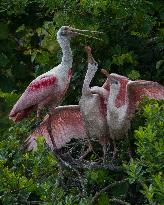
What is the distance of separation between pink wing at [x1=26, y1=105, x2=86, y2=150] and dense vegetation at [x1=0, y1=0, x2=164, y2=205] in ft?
0.45

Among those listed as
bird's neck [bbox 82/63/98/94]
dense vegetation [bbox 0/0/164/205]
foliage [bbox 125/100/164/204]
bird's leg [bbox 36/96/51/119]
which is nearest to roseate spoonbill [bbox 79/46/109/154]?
bird's neck [bbox 82/63/98/94]

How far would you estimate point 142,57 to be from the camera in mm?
8453

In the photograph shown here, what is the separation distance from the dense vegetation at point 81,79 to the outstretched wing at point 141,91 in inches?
4.5

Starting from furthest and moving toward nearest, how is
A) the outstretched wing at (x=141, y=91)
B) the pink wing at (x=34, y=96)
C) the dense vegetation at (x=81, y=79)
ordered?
the pink wing at (x=34, y=96)
the outstretched wing at (x=141, y=91)
the dense vegetation at (x=81, y=79)

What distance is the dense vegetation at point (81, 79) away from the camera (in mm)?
6320

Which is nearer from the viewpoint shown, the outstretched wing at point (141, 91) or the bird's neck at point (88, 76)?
the outstretched wing at point (141, 91)

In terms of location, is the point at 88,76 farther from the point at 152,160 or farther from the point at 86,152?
the point at 152,160

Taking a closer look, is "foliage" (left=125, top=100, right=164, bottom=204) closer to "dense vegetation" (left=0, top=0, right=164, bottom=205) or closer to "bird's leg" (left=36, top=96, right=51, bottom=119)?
"dense vegetation" (left=0, top=0, right=164, bottom=205)

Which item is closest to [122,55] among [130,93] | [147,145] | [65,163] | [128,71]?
[128,71]

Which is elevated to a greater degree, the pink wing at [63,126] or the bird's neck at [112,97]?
the bird's neck at [112,97]

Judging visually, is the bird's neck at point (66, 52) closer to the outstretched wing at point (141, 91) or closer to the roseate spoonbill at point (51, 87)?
the roseate spoonbill at point (51, 87)

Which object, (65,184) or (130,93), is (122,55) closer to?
(130,93)

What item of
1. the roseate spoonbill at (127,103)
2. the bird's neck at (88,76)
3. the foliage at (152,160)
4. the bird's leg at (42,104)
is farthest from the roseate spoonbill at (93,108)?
the foliage at (152,160)

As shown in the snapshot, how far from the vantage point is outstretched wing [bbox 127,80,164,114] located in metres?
7.35
